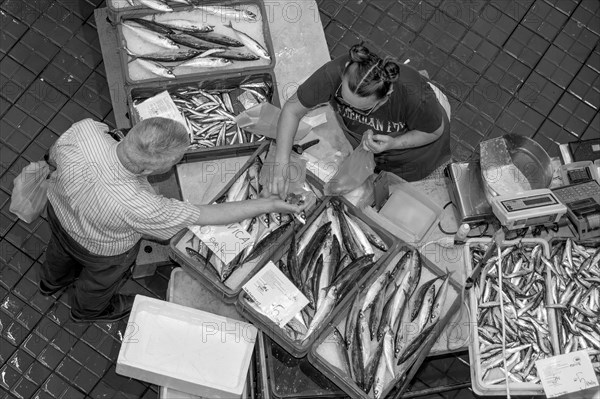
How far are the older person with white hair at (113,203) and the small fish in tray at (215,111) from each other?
29.3 inches

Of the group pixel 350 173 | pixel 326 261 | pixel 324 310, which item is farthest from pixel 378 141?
pixel 324 310

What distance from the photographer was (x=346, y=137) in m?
4.64

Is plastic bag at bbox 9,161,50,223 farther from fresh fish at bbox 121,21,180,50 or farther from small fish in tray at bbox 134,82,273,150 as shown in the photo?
fresh fish at bbox 121,21,180,50

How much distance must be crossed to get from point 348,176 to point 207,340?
1.26 meters

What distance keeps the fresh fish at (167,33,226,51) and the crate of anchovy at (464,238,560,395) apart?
2.15 m

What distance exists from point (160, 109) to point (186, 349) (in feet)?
5.19

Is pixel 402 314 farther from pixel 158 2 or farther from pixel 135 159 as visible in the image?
pixel 158 2

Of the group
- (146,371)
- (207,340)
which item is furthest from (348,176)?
(146,371)

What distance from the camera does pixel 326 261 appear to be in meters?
4.27

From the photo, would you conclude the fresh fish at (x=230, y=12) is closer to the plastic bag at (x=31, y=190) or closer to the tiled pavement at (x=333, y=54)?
the tiled pavement at (x=333, y=54)

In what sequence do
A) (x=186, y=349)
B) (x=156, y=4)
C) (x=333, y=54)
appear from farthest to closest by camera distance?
1. (x=333, y=54)
2. (x=156, y=4)
3. (x=186, y=349)

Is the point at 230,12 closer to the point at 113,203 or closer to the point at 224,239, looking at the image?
the point at 224,239

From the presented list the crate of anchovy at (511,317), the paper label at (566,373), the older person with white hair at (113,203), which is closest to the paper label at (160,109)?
the older person with white hair at (113,203)

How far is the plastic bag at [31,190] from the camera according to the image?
4227 mm
